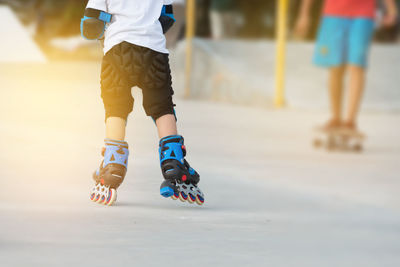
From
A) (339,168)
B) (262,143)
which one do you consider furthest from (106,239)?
(262,143)

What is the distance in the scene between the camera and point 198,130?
28.0ft

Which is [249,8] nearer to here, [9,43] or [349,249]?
[9,43]

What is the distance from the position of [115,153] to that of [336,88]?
362 centimetres

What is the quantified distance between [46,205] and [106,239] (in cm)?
87

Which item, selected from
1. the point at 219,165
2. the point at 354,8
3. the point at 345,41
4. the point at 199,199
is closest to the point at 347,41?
the point at 345,41

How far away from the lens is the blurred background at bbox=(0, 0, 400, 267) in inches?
153

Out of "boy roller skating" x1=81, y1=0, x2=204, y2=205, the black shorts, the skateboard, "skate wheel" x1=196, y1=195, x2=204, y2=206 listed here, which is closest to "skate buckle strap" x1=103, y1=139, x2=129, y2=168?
"boy roller skating" x1=81, y1=0, x2=204, y2=205

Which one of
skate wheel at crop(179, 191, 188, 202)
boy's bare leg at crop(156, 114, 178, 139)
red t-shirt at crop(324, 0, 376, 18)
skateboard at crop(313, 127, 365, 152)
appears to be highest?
red t-shirt at crop(324, 0, 376, 18)

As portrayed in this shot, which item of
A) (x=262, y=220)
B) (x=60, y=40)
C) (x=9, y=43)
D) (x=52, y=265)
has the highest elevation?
(x=60, y=40)

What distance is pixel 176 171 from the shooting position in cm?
421

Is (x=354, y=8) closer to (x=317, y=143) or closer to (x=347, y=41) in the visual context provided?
(x=347, y=41)

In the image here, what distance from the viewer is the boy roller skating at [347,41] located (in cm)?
736

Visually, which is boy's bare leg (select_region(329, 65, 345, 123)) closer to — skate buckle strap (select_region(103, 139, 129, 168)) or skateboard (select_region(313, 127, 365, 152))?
skateboard (select_region(313, 127, 365, 152))

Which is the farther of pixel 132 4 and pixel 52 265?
pixel 132 4
